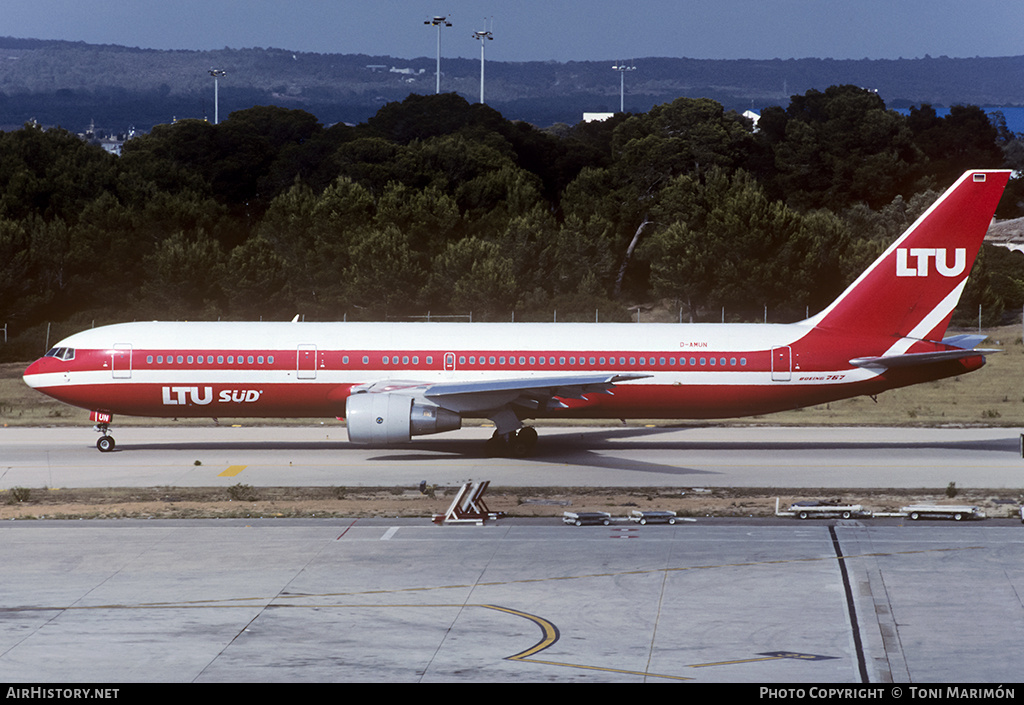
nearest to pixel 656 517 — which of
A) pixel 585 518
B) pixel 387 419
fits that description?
pixel 585 518

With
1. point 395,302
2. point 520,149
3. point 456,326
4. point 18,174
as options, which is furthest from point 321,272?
point 456,326

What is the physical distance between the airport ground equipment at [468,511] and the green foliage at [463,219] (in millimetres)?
52582

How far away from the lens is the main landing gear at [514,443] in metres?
36.9

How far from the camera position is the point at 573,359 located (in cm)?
3700

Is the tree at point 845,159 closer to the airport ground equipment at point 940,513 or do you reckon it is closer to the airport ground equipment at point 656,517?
the airport ground equipment at point 940,513

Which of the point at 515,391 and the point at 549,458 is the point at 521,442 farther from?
the point at 515,391

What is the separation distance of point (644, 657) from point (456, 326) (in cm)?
2220

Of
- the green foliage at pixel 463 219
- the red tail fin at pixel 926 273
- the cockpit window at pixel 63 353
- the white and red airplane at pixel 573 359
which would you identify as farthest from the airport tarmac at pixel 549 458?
the green foliage at pixel 463 219

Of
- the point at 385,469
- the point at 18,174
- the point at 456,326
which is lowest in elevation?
the point at 385,469

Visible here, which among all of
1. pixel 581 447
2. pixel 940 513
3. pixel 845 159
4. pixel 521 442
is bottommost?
pixel 581 447

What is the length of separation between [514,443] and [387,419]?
5211mm
